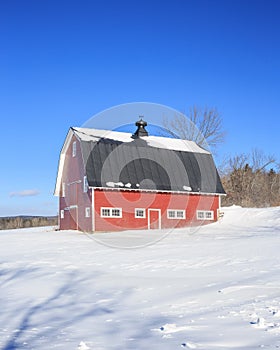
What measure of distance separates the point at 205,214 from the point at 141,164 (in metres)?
5.32

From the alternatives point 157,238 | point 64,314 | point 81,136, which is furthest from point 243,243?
point 81,136

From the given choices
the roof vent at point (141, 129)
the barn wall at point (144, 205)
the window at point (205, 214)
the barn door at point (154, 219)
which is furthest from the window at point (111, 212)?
the roof vent at point (141, 129)

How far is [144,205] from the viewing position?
25625mm

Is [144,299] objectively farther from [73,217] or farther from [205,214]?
[205,214]

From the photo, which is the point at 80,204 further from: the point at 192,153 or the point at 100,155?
the point at 192,153

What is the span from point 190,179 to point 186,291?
65.8 ft

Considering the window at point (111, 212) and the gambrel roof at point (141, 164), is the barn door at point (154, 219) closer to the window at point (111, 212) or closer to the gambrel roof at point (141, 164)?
the gambrel roof at point (141, 164)

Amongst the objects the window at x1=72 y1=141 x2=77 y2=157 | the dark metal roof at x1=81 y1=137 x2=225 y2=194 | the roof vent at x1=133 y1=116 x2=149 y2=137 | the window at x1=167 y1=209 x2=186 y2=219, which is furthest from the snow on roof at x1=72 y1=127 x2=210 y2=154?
the window at x1=167 y1=209 x2=186 y2=219

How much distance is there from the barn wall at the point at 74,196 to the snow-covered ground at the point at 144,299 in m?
Result: 10.2

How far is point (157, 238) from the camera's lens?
20.0 m

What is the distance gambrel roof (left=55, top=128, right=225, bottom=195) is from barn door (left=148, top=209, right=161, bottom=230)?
1.38 meters

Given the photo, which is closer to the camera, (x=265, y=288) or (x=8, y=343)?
(x=8, y=343)

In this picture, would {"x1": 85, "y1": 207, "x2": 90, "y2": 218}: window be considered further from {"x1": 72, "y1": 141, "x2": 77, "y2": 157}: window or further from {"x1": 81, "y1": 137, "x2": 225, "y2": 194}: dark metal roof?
{"x1": 72, "y1": 141, "x2": 77, "y2": 157}: window

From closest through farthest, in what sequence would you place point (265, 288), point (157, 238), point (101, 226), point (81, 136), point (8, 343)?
point (8, 343) → point (265, 288) → point (157, 238) → point (101, 226) → point (81, 136)
